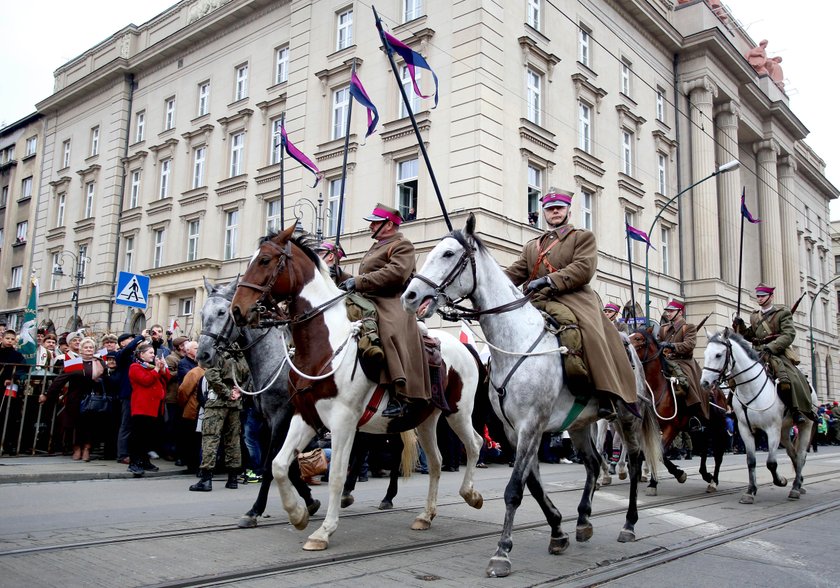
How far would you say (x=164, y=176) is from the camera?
36375 millimetres

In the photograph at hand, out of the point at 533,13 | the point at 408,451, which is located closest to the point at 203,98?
the point at 533,13

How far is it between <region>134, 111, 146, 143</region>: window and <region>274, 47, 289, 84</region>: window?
10727 millimetres

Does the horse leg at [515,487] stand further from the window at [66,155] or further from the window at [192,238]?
the window at [66,155]

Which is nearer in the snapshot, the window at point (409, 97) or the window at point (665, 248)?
the window at point (409, 97)

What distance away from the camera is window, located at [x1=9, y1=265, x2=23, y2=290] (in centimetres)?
4460

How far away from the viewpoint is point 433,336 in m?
7.93

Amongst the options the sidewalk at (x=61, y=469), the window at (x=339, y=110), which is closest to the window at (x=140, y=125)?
the window at (x=339, y=110)

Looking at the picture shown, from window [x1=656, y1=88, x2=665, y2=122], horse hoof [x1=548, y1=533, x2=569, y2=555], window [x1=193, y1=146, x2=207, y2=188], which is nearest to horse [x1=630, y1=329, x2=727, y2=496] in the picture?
horse hoof [x1=548, y1=533, x2=569, y2=555]

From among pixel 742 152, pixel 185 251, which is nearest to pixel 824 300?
pixel 742 152

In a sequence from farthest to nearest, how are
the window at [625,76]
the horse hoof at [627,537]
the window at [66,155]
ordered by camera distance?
1. the window at [66,155]
2. the window at [625,76]
3. the horse hoof at [627,537]

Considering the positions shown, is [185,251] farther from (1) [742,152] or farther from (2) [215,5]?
(1) [742,152]

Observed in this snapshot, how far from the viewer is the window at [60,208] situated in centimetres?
4255

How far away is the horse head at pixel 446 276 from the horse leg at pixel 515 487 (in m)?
1.24

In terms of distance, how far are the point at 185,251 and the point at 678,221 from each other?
23962 millimetres
